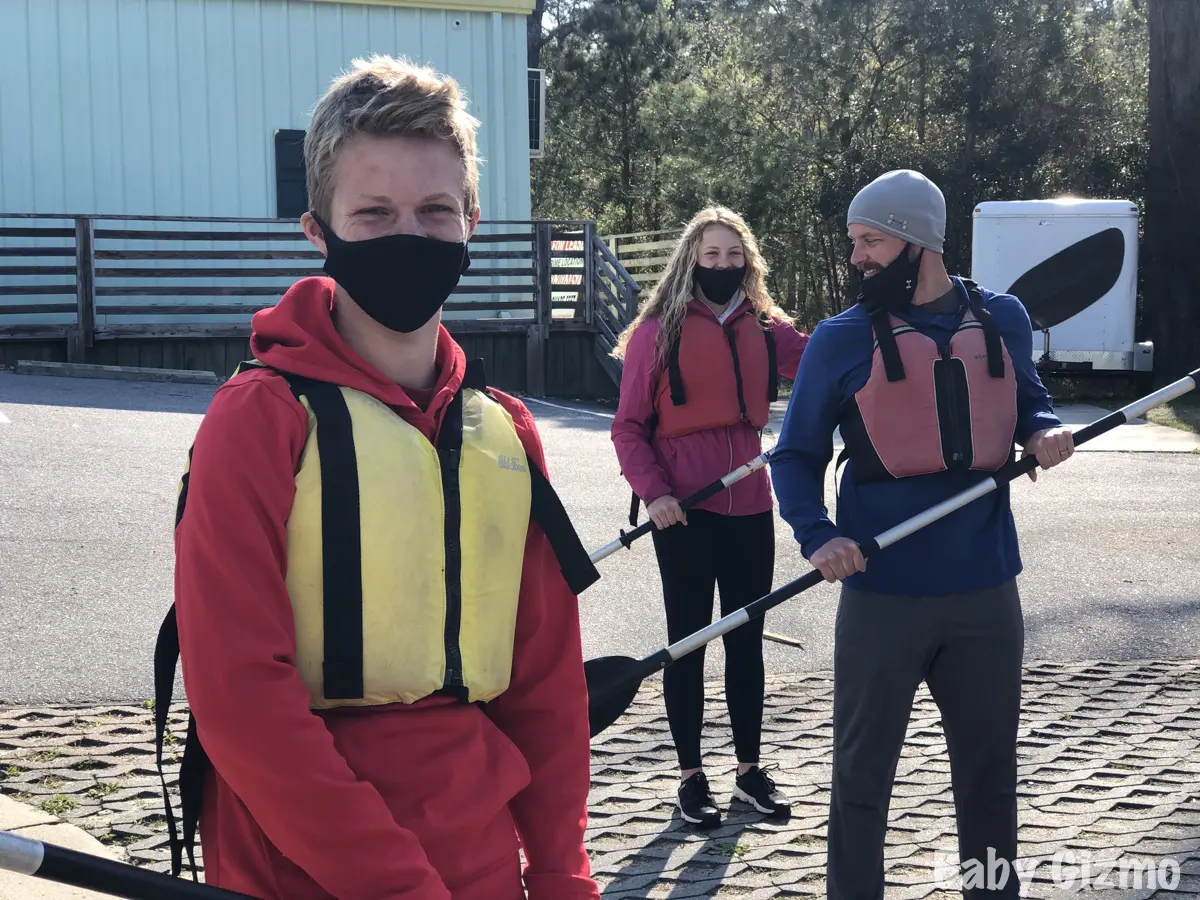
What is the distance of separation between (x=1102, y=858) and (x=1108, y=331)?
54.3 feet

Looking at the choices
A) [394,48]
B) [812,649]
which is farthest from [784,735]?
[394,48]

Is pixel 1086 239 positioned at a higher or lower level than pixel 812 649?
higher

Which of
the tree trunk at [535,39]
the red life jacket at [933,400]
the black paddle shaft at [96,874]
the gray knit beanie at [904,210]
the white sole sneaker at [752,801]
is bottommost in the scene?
the white sole sneaker at [752,801]

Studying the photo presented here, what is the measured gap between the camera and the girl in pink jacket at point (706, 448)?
5258 millimetres

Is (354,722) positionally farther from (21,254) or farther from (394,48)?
(394,48)

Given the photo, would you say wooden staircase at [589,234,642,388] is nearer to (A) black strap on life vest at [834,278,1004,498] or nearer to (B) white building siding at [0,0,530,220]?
(B) white building siding at [0,0,530,220]

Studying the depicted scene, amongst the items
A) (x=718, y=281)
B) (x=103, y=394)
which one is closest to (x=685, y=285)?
(x=718, y=281)

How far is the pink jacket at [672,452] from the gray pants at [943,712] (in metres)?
1.50

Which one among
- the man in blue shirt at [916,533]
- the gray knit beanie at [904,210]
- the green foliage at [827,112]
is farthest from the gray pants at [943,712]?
the green foliage at [827,112]

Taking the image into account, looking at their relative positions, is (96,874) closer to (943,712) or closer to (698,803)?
(943,712)

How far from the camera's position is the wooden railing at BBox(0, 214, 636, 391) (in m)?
16.5

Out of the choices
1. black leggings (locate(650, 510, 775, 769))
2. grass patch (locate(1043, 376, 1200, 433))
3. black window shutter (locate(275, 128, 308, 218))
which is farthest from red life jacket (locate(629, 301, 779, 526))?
black window shutter (locate(275, 128, 308, 218))

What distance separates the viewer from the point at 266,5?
17938mm
